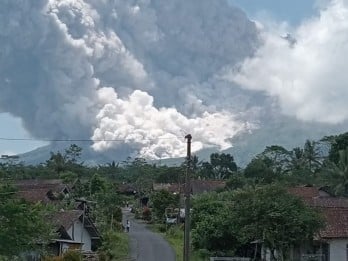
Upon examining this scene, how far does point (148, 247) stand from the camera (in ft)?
192

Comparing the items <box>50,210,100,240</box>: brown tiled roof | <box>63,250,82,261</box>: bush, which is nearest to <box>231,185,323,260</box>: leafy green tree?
<box>63,250,82,261</box>: bush

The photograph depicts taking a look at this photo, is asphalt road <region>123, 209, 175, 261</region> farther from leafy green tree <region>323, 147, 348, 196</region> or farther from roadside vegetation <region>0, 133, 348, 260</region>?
leafy green tree <region>323, 147, 348, 196</region>

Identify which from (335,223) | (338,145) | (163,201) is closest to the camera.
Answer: (335,223)

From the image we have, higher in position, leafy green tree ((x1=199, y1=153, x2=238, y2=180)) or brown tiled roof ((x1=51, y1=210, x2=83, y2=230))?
leafy green tree ((x1=199, y1=153, x2=238, y2=180))

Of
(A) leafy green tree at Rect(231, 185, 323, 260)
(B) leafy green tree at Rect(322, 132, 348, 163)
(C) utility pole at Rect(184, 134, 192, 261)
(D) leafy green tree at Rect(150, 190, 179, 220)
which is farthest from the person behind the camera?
(B) leafy green tree at Rect(322, 132, 348, 163)

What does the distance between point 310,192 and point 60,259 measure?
39.4m

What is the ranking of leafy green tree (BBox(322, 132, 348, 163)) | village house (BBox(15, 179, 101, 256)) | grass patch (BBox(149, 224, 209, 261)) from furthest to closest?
leafy green tree (BBox(322, 132, 348, 163)), grass patch (BBox(149, 224, 209, 261)), village house (BBox(15, 179, 101, 256))

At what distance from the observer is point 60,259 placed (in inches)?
1678

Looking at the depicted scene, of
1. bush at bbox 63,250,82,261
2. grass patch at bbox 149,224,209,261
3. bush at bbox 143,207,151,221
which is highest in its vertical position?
bush at bbox 143,207,151,221

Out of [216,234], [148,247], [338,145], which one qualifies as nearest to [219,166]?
[338,145]

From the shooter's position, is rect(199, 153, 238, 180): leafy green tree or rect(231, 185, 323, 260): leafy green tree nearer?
rect(231, 185, 323, 260): leafy green tree

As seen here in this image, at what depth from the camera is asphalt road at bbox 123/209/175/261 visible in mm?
52250

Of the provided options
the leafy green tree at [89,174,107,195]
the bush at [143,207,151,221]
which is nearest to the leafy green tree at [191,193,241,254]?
the leafy green tree at [89,174,107,195]

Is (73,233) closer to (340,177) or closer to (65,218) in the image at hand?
(65,218)
